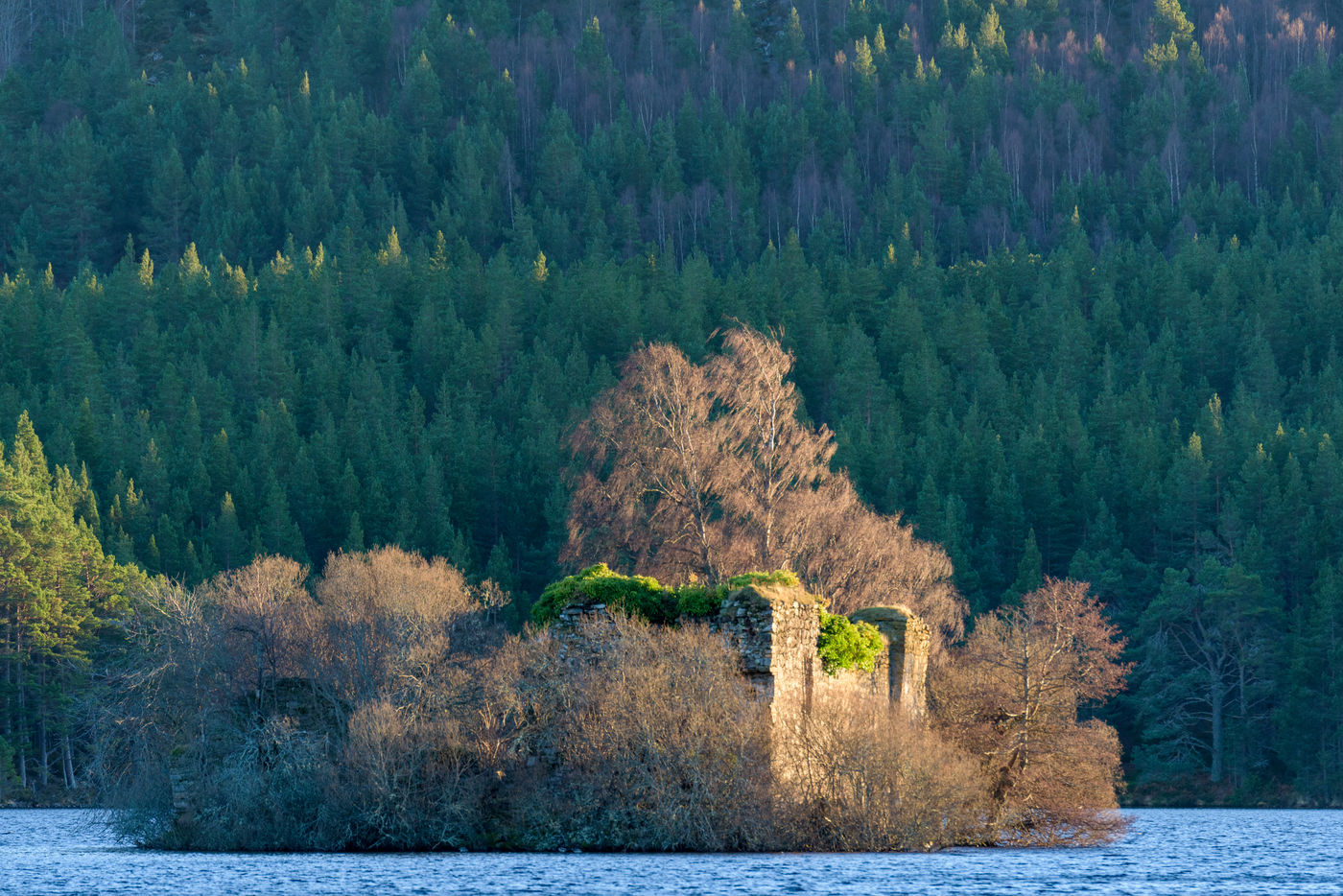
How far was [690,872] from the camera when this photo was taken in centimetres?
2994

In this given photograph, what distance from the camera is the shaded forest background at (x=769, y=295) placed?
8106 centimetres

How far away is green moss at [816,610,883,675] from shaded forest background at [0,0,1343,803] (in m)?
18.5

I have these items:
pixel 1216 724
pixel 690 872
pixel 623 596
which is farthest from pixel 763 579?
pixel 1216 724

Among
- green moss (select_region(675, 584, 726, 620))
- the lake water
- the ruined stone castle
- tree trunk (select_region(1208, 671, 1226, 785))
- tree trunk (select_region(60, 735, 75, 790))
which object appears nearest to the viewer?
the lake water

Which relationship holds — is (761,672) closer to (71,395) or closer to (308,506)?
(308,506)

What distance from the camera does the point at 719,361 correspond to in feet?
173

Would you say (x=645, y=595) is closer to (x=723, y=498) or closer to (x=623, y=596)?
(x=623, y=596)

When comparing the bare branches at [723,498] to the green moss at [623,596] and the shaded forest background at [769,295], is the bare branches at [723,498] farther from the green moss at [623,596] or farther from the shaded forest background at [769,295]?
the green moss at [623,596]

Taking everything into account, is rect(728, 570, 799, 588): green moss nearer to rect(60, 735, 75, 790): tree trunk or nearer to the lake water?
the lake water

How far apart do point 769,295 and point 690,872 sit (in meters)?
90.3

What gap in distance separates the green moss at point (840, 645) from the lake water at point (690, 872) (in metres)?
4.12

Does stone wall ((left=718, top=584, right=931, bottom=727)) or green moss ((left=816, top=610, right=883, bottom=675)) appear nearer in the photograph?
stone wall ((left=718, top=584, right=931, bottom=727))

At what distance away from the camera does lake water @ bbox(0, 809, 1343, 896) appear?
27781 mm

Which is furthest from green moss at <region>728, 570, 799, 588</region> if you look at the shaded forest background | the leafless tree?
the shaded forest background
